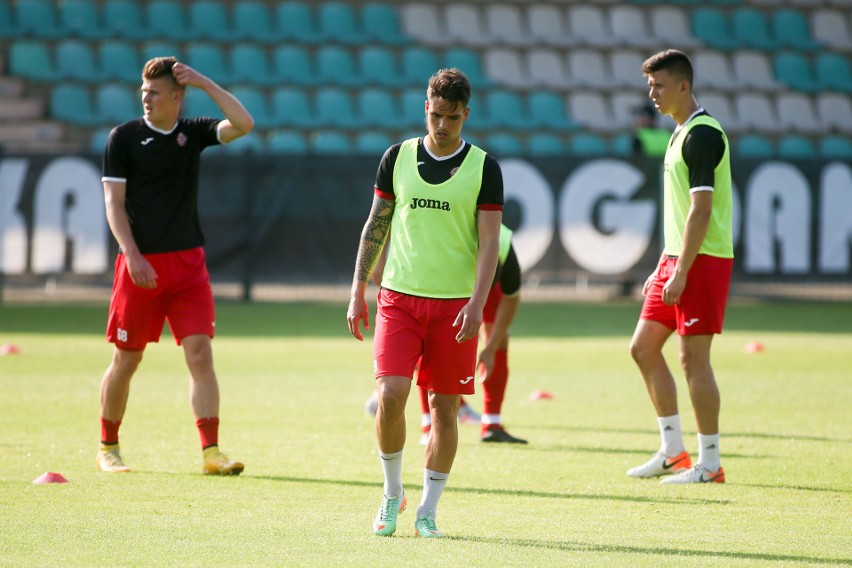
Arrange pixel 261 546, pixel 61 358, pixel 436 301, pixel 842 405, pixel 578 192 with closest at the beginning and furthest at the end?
pixel 261 546 → pixel 436 301 → pixel 842 405 → pixel 61 358 → pixel 578 192

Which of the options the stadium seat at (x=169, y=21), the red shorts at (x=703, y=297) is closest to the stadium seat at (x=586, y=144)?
the stadium seat at (x=169, y=21)

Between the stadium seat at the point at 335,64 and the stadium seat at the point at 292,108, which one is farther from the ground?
the stadium seat at the point at 335,64

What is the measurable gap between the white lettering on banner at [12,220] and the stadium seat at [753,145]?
13390mm

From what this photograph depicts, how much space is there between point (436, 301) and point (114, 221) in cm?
234

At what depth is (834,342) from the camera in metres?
14.9

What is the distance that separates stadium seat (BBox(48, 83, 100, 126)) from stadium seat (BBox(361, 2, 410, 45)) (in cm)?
573

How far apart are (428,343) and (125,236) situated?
225 centimetres

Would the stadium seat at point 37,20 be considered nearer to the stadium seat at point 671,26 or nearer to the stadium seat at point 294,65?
the stadium seat at point 294,65

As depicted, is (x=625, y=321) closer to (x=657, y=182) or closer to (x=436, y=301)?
(x=657, y=182)

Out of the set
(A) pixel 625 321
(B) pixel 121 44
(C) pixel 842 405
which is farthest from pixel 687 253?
(B) pixel 121 44

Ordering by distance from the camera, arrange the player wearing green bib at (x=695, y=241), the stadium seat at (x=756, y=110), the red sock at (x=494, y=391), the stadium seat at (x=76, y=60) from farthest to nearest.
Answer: the stadium seat at (x=756, y=110)
the stadium seat at (x=76, y=60)
the red sock at (x=494, y=391)
the player wearing green bib at (x=695, y=241)

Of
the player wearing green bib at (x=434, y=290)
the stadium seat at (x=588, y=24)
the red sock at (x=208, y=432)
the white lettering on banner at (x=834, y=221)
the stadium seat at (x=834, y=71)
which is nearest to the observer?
the player wearing green bib at (x=434, y=290)

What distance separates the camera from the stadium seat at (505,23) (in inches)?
1032

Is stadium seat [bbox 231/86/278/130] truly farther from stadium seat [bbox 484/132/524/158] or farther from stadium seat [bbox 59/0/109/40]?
stadium seat [bbox 484/132/524/158]
